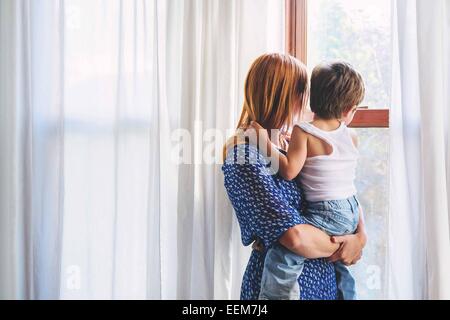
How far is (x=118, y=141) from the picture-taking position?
1768 millimetres

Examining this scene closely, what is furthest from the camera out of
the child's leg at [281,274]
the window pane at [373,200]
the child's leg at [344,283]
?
the window pane at [373,200]

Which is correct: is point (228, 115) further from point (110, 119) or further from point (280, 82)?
point (110, 119)

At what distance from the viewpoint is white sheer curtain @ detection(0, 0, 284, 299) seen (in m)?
1.69

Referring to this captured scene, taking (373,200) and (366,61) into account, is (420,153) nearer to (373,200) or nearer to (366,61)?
(373,200)

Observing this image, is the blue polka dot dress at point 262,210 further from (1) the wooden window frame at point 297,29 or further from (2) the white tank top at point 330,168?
(1) the wooden window frame at point 297,29

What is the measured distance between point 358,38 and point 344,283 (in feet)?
2.98

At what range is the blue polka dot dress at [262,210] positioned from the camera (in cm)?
141

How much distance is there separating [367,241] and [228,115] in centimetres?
68

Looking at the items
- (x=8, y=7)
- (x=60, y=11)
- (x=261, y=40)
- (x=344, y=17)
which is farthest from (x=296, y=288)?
(x=8, y=7)

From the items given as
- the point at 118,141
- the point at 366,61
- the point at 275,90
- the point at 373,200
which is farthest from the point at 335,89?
the point at 118,141

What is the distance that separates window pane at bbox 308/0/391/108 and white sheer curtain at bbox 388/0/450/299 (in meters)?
0.11

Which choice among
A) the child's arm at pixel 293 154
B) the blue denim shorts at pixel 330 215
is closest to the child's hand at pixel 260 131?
the child's arm at pixel 293 154
